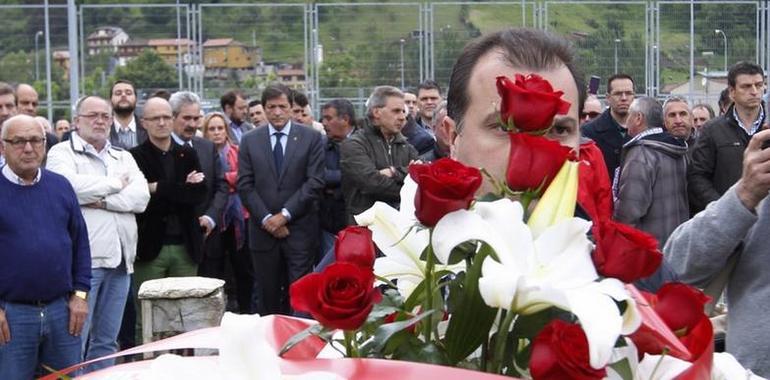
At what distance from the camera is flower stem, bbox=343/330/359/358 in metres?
1.55

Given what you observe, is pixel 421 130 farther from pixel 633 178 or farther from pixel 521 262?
pixel 521 262

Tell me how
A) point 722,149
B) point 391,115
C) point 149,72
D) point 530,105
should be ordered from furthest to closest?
point 149,72, point 391,115, point 722,149, point 530,105

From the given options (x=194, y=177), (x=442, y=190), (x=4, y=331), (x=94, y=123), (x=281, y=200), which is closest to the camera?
(x=442, y=190)

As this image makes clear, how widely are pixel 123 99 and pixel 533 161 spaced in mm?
9121

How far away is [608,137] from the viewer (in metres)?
10.4

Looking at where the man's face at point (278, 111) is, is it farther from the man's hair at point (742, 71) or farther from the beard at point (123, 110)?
the man's hair at point (742, 71)

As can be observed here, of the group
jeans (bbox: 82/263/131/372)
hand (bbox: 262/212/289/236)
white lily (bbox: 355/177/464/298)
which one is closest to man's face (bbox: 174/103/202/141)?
hand (bbox: 262/212/289/236)

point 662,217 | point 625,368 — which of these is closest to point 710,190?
point 662,217

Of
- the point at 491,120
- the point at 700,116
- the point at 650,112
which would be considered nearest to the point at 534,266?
the point at 491,120

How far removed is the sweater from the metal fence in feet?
33.4

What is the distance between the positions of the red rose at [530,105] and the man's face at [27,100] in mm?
9668

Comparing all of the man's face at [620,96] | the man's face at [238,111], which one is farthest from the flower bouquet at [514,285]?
the man's face at [238,111]

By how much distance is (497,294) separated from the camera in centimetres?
145

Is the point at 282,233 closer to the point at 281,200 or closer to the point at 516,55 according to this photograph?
the point at 281,200
